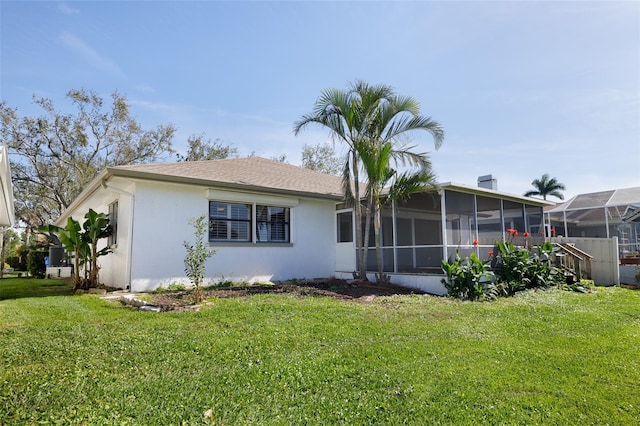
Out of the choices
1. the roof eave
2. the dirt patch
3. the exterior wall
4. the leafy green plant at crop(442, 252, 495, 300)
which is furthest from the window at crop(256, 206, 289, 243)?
the leafy green plant at crop(442, 252, 495, 300)

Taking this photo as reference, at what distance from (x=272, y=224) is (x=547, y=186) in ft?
95.6

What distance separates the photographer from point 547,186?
108 ft

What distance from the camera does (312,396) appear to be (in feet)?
11.4

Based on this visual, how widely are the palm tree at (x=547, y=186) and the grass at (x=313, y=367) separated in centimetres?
2950

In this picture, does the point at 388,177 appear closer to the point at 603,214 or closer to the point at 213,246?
the point at 213,246

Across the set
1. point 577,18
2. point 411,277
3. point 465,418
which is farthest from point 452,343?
point 577,18

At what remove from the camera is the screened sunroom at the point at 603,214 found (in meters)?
20.0

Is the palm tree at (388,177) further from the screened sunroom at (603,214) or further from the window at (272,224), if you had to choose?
the screened sunroom at (603,214)

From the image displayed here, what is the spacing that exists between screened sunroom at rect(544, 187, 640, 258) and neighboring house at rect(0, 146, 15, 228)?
2076 centimetres

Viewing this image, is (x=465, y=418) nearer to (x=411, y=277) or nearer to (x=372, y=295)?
(x=372, y=295)

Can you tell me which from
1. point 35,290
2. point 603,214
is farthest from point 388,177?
point 603,214

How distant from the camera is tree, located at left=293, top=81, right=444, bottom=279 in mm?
10680

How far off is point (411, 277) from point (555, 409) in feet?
25.7

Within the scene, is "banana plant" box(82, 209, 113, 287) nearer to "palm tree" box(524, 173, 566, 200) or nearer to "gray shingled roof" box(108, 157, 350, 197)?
"gray shingled roof" box(108, 157, 350, 197)
